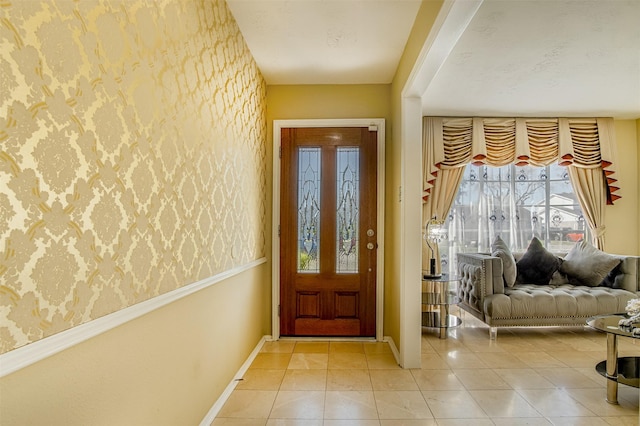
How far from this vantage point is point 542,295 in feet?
13.3

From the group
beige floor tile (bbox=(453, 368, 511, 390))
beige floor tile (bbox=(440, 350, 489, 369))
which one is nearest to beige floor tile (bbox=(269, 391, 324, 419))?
beige floor tile (bbox=(453, 368, 511, 390))

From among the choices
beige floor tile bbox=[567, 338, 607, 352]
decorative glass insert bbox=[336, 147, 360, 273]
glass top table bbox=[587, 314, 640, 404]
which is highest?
decorative glass insert bbox=[336, 147, 360, 273]

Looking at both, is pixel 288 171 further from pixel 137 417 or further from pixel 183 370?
pixel 137 417

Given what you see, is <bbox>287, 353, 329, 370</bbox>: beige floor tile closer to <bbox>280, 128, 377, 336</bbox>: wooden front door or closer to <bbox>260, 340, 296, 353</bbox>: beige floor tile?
<bbox>260, 340, 296, 353</bbox>: beige floor tile

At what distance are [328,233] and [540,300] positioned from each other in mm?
2329

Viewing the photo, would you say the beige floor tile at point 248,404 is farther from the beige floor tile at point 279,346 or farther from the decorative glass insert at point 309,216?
the decorative glass insert at point 309,216

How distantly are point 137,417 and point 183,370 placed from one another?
423 mm

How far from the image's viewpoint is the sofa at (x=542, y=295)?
3998 mm

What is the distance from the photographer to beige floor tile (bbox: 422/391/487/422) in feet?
7.82

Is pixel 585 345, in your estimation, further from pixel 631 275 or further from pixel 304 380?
pixel 304 380

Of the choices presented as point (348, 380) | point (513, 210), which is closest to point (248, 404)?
point (348, 380)

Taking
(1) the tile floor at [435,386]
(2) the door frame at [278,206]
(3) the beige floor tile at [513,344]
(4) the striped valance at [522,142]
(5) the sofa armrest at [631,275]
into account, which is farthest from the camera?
(4) the striped valance at [522,142]

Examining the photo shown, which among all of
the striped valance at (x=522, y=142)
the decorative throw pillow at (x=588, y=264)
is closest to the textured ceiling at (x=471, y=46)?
the striped valance at (x=522, y=142)

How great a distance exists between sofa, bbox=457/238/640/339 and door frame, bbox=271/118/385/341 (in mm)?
1140
